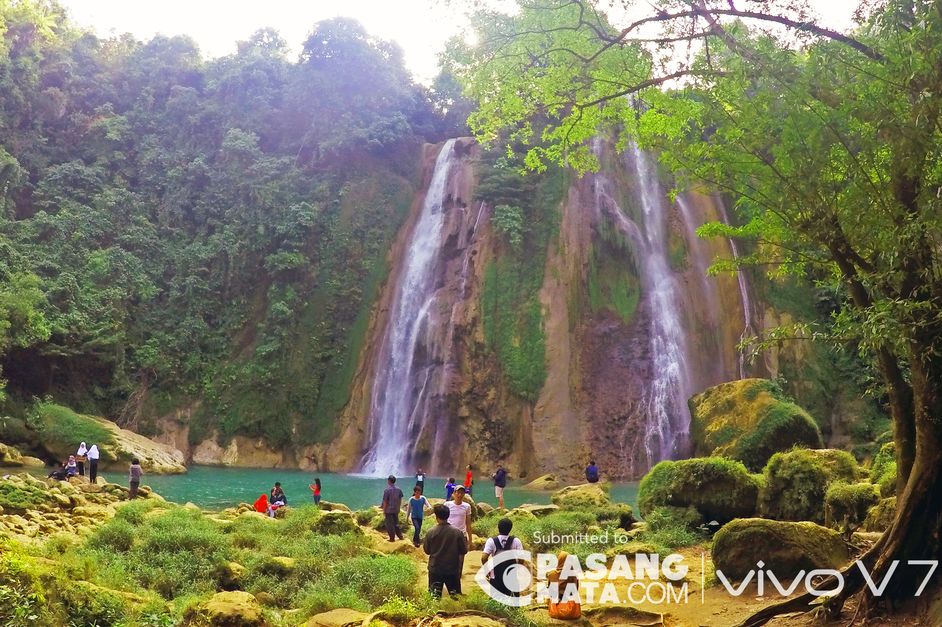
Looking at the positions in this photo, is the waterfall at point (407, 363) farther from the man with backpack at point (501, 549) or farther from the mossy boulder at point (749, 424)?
the man with backpack at point (501, 549)

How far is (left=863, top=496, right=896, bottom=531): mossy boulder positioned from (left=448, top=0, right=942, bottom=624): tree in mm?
2937

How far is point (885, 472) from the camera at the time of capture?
10906mm

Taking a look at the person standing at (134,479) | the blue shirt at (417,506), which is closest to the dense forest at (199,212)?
the person standing at (134,479)

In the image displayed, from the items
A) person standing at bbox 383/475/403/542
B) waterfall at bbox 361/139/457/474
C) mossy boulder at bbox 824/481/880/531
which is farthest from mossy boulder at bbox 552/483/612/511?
waterfall at bbox 361/139/457/474

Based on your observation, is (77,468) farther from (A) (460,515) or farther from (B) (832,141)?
(B) (832,141)

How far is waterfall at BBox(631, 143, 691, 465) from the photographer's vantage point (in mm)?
25797

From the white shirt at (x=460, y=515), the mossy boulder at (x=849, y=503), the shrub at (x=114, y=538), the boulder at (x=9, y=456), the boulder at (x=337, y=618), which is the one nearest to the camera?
the boulder at (x=337, y=618)

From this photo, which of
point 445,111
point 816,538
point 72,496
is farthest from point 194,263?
point 816,538

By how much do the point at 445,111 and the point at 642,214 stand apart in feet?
52.3

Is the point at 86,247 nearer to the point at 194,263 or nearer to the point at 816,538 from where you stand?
the point at 194,263

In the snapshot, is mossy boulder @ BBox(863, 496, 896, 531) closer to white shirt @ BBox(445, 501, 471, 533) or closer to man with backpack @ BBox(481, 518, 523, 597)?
man with backpack @ BBox(481, 518, 523, 597)

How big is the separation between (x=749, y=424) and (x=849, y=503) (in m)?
6.99

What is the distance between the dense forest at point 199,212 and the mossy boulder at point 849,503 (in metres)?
23.5

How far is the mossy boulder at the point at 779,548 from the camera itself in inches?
324
